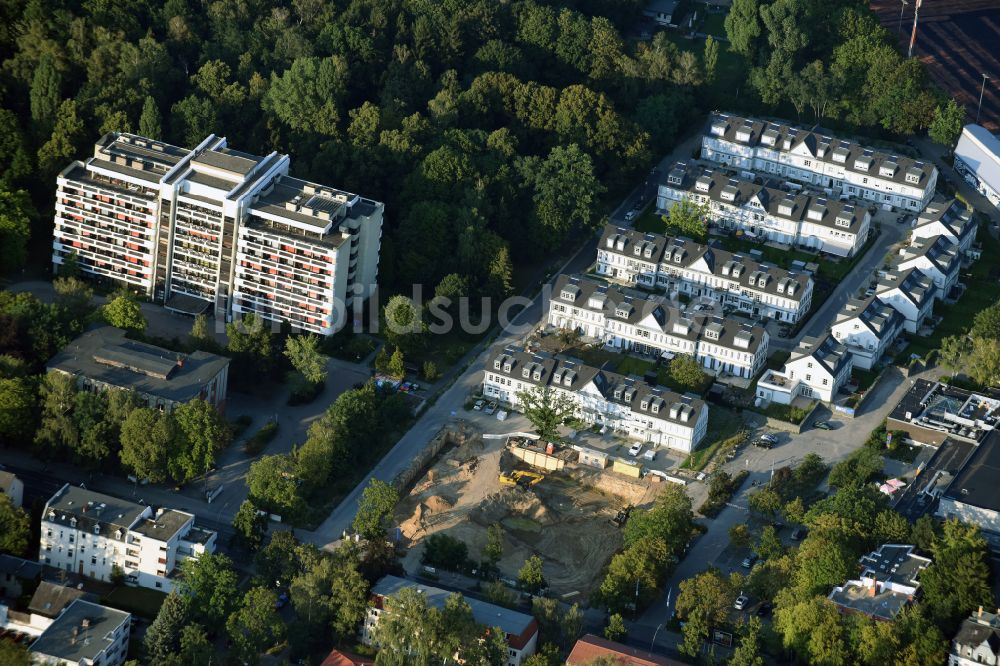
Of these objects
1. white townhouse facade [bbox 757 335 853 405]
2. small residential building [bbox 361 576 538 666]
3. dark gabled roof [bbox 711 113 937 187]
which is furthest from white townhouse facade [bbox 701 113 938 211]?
small residential building [bbox 361 576 538 666]

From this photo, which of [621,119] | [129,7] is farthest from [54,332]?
[621,119]

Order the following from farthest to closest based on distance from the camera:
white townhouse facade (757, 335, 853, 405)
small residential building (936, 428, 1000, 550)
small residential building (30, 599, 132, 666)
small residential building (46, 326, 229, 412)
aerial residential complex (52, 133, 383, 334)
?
aerial residential complex (52, 133, 383, 334), white townhouse facade (757, 335, 853, 405), small residential building (46, 326, 229, 412), small residential building (936, 428, 1000, 550), small residential building (30, 599, 132, 666)

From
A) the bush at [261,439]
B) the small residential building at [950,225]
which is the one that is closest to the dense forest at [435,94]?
the small residential building at [950,225]

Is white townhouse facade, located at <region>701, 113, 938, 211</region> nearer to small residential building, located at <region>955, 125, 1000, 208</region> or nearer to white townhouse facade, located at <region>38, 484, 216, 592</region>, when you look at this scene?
small residential building, located at <region>955, 125, 1000, 208</region>

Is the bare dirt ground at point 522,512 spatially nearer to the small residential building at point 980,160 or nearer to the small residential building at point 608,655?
the small residential building at point 608,655

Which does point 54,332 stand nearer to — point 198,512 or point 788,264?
point 198,512

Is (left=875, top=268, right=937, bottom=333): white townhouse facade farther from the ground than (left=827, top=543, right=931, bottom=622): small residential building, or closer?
farther from the ground

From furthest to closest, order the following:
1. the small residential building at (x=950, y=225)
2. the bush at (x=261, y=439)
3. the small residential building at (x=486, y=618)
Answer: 1. the small residential building at (x=950, y=225)
2. the bush at (x=261, y=439)
3. the small residential building at (x=486, y=618)
